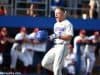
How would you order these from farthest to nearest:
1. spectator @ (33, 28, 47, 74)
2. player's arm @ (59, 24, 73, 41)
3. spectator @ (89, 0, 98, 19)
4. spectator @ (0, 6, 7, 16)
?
spectator @ (89, 0, 98, 19) < spectator @ (0, 6, 7, 16) < spectator @ (33, 28, 47, 74) < player's arm @ (59, 24, 73, 41)

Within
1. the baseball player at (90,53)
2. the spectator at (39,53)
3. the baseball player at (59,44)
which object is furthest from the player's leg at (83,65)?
the baseball player at (59,44)

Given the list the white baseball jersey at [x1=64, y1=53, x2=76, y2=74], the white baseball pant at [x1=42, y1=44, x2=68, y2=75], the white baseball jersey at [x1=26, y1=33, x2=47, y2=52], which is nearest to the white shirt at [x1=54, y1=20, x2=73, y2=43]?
the white baseball pant at [x1=42, y1=44, x2=68, y2=75]

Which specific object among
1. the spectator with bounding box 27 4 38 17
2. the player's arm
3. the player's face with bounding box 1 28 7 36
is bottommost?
the player's face with bounding box 1 28 7 36

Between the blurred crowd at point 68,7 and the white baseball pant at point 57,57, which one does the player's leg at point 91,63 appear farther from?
the white baseball pant at point 57,57

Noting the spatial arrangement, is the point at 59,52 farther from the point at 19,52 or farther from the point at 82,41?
the point at 19,52

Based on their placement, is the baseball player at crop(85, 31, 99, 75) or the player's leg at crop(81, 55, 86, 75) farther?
the baseball player at crop(85, 31, 99, 75)

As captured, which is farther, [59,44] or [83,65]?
[83,65]

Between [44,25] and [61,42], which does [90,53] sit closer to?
[44,25]

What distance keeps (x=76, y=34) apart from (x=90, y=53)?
950mm

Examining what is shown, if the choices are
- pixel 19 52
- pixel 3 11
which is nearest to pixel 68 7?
pixel 3 11

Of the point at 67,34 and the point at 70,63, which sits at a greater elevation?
the point at 67,34

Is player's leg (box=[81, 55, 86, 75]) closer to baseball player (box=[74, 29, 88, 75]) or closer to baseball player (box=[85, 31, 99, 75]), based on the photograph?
baseball player (box=[74, 29, 88, 75])

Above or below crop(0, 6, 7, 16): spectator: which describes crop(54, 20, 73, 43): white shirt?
above

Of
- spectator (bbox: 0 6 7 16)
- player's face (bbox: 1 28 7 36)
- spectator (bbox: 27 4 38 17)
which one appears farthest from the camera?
spectator (bbox: 27 4 38 17)
